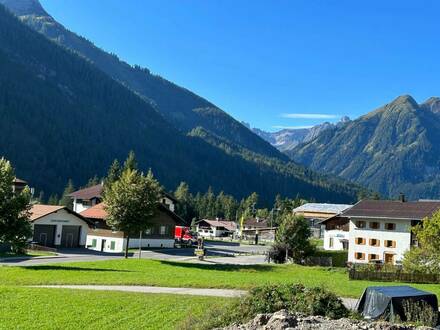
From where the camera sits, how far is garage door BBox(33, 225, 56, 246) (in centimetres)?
6346

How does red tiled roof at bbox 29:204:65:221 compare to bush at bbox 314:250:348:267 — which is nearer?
bush at bbox 314:250:348:267

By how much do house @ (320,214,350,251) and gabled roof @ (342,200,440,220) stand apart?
11084 millimetres

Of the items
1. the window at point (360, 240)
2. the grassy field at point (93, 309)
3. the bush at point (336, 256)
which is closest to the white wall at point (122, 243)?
the bush at point (336, 256)

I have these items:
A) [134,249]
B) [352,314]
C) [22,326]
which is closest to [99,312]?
[22,326]

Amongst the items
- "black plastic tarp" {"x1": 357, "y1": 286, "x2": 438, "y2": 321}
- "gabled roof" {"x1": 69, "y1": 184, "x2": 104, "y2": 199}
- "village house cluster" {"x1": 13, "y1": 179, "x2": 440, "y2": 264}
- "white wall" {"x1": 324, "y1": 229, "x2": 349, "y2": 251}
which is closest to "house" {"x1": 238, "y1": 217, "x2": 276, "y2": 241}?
"white wall" {"x1": 324, "y1": 229, "x2": 349, "y2": 251}

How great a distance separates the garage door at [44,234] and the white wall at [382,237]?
121ft

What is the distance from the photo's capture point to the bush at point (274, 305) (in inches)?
538

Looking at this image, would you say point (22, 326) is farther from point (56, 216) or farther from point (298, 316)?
point (56, 216)

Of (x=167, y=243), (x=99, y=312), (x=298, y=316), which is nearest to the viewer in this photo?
(x=298, y=316)

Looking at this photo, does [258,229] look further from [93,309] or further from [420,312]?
[420,312]

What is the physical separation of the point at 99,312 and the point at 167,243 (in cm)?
5117

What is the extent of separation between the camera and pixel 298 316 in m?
12.5

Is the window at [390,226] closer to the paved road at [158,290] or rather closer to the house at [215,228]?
the paved road at [158,290]

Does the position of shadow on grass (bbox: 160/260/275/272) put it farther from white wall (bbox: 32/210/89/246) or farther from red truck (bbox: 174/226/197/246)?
red truck (bbox: 174/226/197/246)
